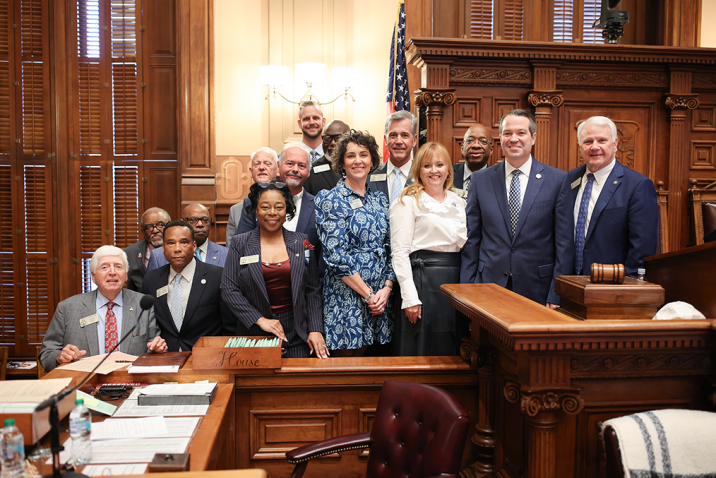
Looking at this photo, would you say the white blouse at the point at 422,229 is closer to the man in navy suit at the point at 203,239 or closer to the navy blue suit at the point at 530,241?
the navy blue suit at the point at 530,241

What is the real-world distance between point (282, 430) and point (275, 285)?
0.72m

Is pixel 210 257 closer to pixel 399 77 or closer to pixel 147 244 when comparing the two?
pixel 147 244

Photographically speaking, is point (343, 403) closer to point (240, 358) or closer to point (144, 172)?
point (240, 358)

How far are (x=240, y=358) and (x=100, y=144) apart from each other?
182 inches

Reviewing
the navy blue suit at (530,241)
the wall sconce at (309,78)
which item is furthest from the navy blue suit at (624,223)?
the wall sconce at (309,78)

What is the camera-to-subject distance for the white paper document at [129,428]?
163 cm

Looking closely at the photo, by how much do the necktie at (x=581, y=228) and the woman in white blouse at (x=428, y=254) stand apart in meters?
0.56

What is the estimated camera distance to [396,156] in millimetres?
3193

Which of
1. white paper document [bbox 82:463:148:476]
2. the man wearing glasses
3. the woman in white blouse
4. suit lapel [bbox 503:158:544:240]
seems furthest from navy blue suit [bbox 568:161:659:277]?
the man wearing glasses

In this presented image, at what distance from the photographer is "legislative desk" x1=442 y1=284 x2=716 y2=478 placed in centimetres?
159

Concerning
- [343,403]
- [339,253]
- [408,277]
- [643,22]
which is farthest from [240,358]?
[643,22]

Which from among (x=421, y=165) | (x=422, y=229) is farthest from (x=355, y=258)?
(x=421, y=165)

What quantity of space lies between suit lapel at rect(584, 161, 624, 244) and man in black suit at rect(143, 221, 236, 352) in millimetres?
1902

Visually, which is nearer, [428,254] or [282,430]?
[282,430]
